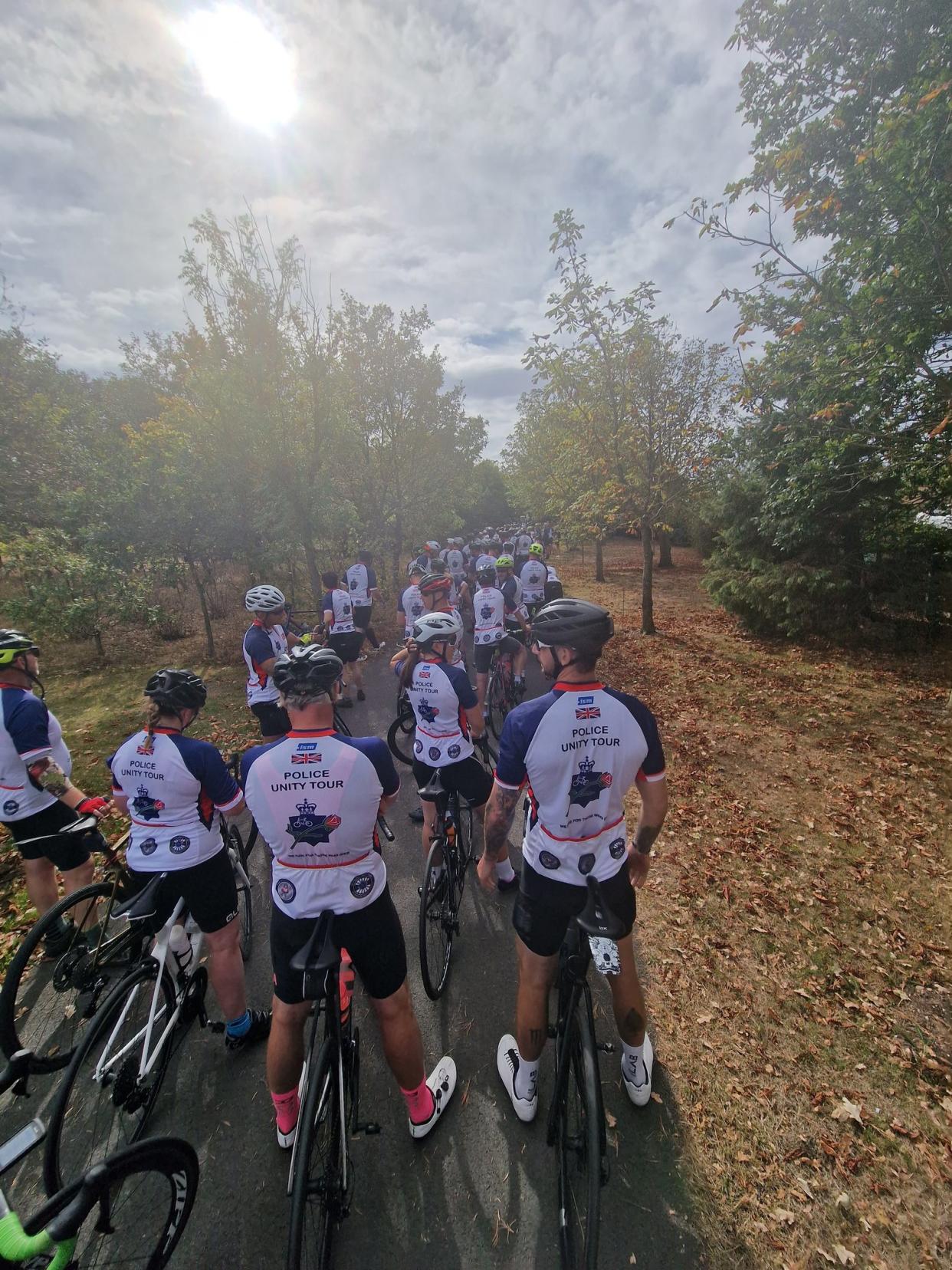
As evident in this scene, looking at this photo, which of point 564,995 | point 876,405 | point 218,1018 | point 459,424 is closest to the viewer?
point 564,995

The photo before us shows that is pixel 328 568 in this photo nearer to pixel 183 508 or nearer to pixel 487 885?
pixel 183 508

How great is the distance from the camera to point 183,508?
12.8 m

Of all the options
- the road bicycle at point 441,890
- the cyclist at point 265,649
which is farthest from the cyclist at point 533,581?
the road bicycle at point 441,890

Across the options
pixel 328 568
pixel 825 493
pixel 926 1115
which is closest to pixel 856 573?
pixel 825 493

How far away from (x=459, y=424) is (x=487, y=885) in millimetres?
24399

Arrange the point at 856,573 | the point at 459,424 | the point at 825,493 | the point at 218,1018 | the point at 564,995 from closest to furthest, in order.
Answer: the point at 564,995, the point at 218,1018, the point at 825,493, the point at 856,573, the point at 459,424

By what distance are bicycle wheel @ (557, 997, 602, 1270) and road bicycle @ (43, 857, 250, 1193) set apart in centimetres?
254

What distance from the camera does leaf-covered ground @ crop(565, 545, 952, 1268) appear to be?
8.88 ft

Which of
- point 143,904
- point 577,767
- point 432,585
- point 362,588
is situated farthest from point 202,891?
point 362,588

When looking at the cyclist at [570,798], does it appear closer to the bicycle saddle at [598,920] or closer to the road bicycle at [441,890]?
the bicycle saddle at [598,920]

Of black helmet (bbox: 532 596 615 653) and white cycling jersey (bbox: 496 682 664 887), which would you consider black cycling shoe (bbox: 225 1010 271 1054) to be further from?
black helmet (bbox: 532 596 615 653)

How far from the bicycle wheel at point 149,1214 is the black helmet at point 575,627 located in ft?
9.53

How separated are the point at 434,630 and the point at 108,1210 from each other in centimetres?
382

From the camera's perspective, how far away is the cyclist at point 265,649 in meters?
5.91
